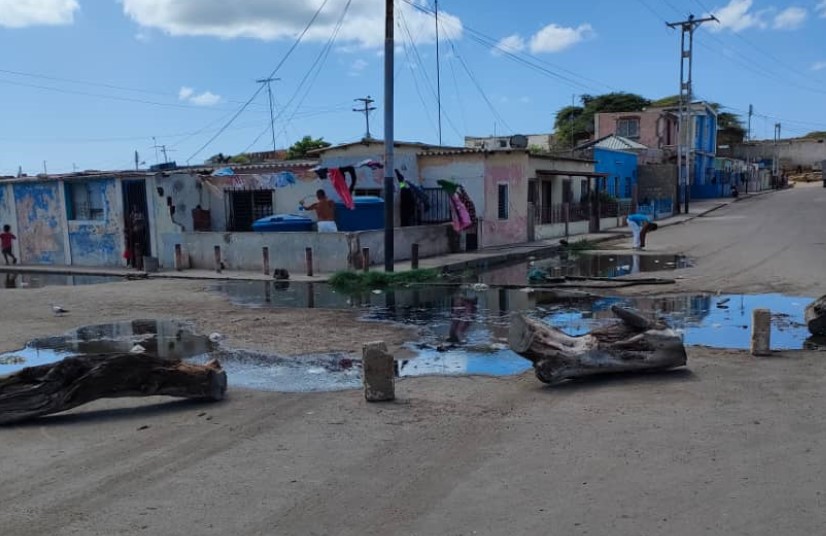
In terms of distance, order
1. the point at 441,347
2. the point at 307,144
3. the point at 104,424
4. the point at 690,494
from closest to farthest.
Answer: the point at 690,494 < the point at 104,424 < the point at 441,347 < the point at 307,144

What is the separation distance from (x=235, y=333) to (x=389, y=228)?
6.83 m

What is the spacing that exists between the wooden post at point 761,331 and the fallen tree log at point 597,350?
1222 mm

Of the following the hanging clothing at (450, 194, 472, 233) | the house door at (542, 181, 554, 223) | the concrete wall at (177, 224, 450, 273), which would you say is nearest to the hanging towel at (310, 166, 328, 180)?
the concrete wall at (177, 224, 450, 273)

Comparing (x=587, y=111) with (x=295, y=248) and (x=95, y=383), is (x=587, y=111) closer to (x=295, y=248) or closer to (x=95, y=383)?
(x=295, y=248)

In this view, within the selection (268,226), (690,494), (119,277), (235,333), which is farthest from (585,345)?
(119,277)

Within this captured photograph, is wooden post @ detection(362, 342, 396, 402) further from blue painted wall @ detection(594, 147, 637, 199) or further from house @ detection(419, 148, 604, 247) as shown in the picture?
blue painted wall @ detection(594, 147, 637, 199)

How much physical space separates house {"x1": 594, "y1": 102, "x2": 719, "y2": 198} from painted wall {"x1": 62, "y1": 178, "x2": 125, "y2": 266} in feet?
122

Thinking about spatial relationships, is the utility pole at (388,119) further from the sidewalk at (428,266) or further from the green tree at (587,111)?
the green tree at (587,111)

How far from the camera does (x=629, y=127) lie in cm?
5712

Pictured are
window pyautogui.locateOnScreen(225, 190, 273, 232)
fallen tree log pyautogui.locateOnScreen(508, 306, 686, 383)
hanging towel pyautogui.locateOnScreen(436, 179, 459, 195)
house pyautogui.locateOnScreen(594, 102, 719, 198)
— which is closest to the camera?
fallen tree log pyautogui.locateOnScreen(508, 306, 686, 383)

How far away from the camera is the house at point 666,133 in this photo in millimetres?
55156

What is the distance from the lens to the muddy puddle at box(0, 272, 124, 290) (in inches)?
754

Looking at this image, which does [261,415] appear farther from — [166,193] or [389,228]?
[166,193]

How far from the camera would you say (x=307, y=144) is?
55.2m
